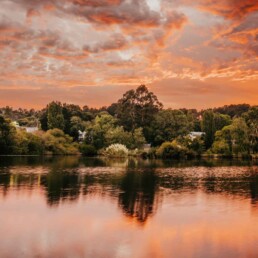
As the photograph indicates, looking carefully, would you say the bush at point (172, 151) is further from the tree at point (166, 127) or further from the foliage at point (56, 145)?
the foliage at point (56, 145)

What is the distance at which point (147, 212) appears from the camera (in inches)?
714

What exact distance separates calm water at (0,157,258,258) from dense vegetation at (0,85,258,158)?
4885 centimetres

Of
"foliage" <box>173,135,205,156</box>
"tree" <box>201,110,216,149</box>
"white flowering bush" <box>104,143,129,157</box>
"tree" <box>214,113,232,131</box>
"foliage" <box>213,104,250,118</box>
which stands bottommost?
"white flowering bush" <box>104,143,129,157</box>

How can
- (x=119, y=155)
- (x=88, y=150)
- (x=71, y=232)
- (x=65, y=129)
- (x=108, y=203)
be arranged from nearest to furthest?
(x=71, y=232) → (x=108, y=203) → (x=119, y=155) → (x=88, y=150) → (x=65, y=129)

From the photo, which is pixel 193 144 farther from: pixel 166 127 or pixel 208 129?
pixel 166 127

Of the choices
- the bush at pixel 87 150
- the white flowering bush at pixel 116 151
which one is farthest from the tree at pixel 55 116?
the white flowering bush at pixel 116 151

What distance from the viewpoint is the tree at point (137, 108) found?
90.8 metres

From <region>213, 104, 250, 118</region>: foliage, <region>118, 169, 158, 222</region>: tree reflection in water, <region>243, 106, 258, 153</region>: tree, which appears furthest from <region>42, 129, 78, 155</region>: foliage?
<region>213, 104, 250, 118</region>: foliage

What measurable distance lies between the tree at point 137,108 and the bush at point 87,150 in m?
11.6

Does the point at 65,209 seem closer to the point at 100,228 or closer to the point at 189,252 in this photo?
the point at 100,228

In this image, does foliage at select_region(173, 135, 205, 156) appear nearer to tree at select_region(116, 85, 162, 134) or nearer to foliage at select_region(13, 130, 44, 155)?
tree at select_region(116, 85, 162, 134)

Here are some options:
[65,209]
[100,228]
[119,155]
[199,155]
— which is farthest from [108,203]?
[199,155]

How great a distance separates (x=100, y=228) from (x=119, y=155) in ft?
205

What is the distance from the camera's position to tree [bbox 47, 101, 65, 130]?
93188mm
